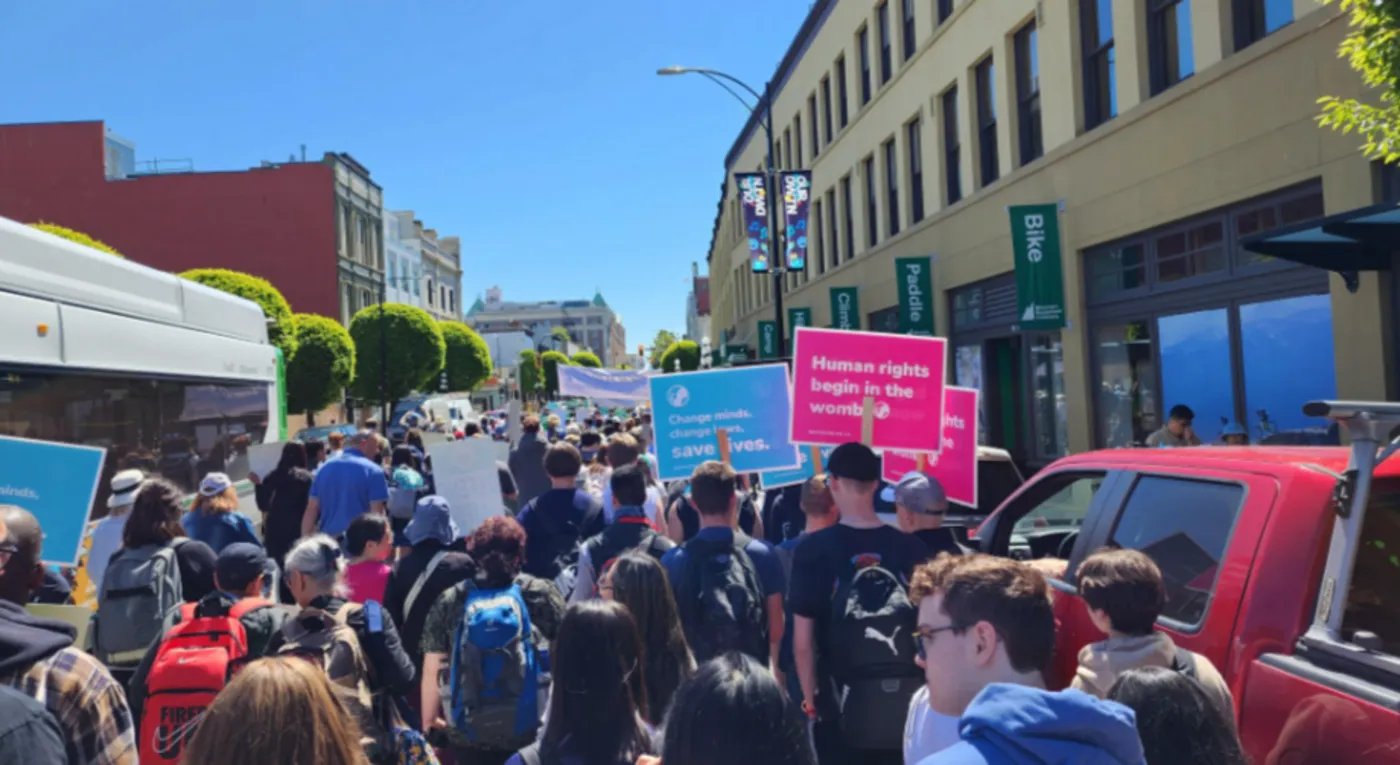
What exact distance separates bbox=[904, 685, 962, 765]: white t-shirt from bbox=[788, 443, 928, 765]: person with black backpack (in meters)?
0.82

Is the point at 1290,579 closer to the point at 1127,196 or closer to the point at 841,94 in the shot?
the point at 1127,196

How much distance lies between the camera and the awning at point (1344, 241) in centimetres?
654

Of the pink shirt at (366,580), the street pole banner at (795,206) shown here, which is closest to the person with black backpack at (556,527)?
the pink shirt at (366,580)

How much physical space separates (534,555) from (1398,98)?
5427 mm

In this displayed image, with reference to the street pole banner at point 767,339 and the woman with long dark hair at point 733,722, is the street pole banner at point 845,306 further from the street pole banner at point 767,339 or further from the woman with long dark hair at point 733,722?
the woman with long dark hair at point 733,722

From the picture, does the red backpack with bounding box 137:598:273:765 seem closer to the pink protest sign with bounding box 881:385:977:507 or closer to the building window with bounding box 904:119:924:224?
the pink protest sign with bounding box 881:385:977:507

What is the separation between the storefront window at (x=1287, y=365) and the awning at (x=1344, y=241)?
45.5 inches

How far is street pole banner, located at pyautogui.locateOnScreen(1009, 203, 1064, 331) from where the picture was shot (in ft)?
46.3

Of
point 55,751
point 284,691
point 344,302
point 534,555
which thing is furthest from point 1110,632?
point 344,302

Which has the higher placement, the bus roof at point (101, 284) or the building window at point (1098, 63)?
the building window at point (1098, 63)

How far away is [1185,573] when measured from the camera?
3.37 meters

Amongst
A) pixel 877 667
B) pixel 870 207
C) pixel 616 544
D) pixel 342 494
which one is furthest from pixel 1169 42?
pixel 870 207

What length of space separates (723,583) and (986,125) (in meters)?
14.8

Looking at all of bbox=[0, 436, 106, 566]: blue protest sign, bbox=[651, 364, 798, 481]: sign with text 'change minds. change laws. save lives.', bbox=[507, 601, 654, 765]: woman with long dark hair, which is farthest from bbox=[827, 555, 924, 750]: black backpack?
bbox=[0, 436, 106, 566]: blue protest sign
